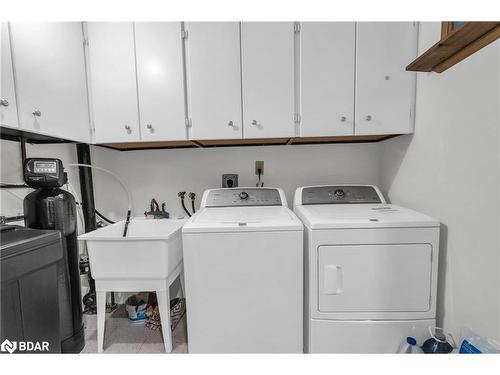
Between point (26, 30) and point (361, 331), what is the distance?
2.42 meters

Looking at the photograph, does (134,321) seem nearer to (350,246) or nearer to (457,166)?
(350,246)

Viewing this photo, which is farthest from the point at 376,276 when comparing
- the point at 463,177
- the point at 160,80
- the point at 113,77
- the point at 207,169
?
the point at 113,77

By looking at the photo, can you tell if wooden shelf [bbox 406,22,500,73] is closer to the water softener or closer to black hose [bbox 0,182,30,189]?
the water softener

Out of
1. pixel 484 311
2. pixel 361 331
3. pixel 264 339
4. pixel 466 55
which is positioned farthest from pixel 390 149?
pixel 264 339

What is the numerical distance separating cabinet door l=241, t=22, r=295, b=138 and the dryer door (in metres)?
0.86

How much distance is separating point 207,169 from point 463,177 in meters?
1.73

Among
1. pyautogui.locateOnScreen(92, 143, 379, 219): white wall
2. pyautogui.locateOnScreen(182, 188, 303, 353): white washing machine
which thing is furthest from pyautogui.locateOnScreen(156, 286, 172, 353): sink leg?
pyautogui.locateOnScreen(92, 143, 379, 219): white wall

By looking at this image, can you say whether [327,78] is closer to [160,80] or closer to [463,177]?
[463,177]

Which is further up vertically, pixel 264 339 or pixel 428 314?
pixel 428 314

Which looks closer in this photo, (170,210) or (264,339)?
(264,339)

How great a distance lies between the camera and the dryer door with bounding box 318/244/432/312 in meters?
1.14

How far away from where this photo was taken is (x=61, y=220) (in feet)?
4.13

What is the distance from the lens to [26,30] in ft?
3.72

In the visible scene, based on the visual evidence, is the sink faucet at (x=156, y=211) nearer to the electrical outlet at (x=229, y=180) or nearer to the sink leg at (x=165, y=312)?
the electrical outlet at (x=229, y=180)
